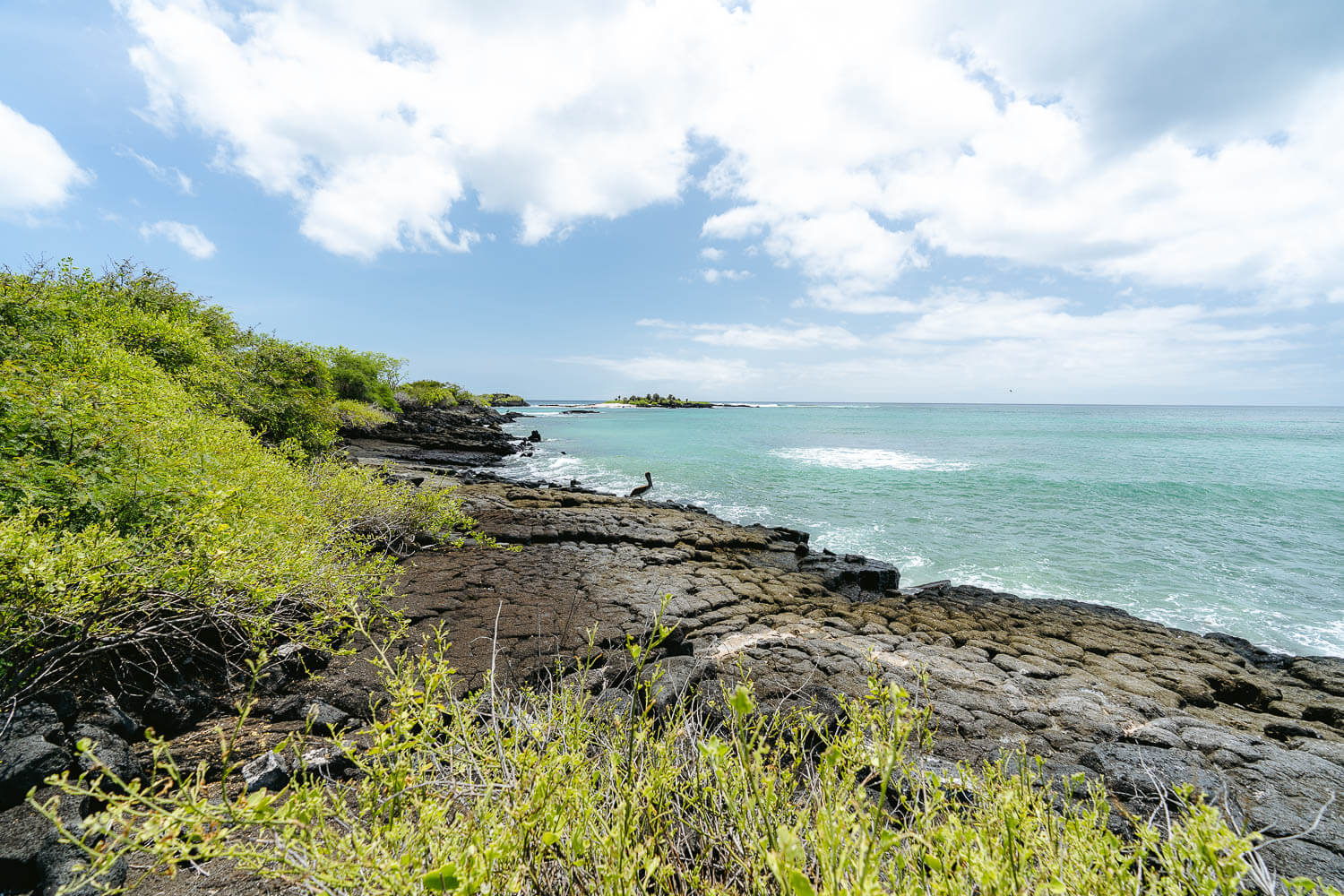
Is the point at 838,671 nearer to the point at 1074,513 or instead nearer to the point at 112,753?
the point at 112,753

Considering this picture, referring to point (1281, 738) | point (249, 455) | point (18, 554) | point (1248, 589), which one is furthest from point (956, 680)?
point (1248, 589)

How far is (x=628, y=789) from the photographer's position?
1922 millimetres

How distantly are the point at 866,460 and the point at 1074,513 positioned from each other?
1446 centimetres

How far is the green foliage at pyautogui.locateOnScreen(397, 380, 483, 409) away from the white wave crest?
1554 inches

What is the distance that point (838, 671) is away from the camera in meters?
5.78

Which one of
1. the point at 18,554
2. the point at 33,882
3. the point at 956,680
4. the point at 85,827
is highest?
the point at 18,554

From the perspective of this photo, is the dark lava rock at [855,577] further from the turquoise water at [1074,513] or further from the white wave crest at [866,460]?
the white wave crest at [866,460]

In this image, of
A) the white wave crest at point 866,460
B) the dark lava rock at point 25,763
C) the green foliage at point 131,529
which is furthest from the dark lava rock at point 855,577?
the white wave crest at point 866,460

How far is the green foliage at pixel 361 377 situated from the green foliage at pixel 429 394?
23.0 feet

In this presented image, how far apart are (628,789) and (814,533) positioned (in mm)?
14613

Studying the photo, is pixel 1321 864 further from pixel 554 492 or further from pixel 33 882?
pixel 554 492

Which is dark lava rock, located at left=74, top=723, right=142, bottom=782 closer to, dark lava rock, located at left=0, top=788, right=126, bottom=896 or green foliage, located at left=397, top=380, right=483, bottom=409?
dark lava rock, located at left=0, top=788, right=126, bottom=896

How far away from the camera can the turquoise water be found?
1127cm

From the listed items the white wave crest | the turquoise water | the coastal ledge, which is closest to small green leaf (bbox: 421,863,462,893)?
the coastal ledge
